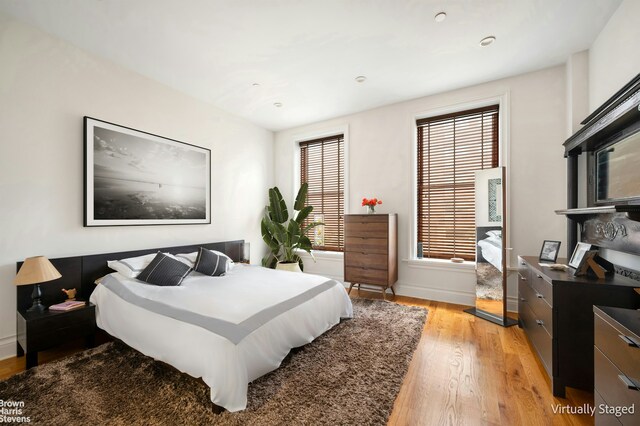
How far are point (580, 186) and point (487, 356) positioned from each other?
6.39 feet

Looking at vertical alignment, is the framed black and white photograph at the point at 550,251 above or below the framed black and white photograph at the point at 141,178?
below

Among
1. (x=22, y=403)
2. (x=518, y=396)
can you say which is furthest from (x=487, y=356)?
(x=22, y=403)

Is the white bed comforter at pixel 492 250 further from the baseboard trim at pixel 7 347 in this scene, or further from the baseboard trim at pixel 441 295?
the baseboard trim at pixel 7 347

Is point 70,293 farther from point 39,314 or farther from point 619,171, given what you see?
point 619,171

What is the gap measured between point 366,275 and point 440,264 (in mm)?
1044

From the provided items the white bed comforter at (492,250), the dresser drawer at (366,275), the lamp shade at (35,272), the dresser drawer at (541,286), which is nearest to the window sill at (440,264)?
the white bed comforter at (492,250)

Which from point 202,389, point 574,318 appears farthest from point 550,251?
point 202,389

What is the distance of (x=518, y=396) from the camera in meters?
1.82

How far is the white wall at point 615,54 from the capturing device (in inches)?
78.7

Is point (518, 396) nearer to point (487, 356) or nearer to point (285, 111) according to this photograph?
point (487, 356)

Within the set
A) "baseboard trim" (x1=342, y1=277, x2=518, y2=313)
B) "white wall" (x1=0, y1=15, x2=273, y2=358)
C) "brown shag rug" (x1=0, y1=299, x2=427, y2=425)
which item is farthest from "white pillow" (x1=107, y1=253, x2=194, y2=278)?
"baseboard trim" (x1=342, y1=277, x2=518, y2=313)

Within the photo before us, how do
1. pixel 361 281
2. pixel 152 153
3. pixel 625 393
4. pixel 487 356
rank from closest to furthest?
1. pixel 625 393
2. pixel 487 356
3. pixel 152 153
4. pixel 361 281

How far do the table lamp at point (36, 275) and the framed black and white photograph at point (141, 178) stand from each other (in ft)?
2.08

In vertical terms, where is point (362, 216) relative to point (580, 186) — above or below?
below
